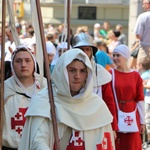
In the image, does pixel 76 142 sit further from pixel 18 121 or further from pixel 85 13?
pixel 85 13

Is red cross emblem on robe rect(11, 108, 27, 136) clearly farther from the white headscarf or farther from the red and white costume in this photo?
the red and white costume

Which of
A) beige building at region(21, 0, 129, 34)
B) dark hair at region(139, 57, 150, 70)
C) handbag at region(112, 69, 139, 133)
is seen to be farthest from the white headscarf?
beige building at region(21, 0, 129, 34)

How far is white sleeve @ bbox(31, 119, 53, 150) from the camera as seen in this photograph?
230 inches

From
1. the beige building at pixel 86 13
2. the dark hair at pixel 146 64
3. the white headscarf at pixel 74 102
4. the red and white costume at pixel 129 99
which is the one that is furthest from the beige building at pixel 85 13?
the white headscarf at pixel 74 102

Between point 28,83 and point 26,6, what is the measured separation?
2378cm

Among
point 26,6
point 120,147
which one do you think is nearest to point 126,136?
point 120,147

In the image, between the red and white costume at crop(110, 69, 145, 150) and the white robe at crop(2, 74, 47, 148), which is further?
the red and white costume at crop(110, 69, 145, 150)

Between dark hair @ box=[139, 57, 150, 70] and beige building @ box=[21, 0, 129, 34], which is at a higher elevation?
dark hair @ box=[139, 57, 150, 70]

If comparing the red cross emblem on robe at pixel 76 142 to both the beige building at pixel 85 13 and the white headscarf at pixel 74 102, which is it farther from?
the beige building at pixel 85 13

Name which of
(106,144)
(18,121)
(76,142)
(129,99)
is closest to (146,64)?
(129,99)

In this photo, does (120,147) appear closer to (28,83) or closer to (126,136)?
(126,136)

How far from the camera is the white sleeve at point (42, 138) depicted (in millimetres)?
5832

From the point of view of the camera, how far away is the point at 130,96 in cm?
901

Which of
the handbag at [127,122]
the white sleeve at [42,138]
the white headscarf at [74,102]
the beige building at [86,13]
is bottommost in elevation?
the beige building at [86,13]
